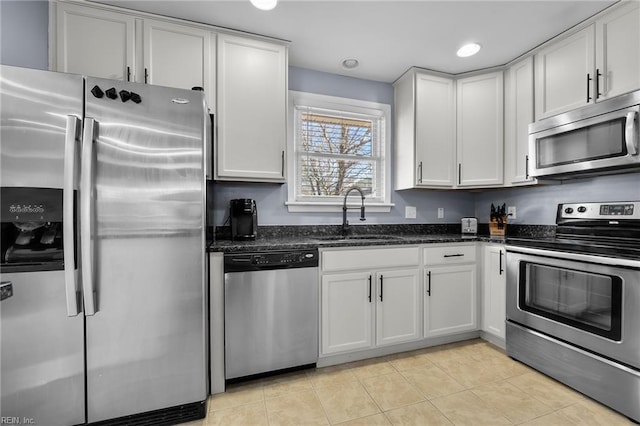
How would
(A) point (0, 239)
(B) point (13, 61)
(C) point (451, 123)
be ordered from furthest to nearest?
1. (C) point (451, 123)
2. (B) point (13, 61)
3. (A) point (0, 239)

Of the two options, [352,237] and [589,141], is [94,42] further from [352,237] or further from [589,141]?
[589,141]

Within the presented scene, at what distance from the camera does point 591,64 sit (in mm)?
2029

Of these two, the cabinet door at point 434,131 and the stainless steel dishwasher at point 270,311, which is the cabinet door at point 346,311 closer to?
the stainless steel dishwasher at point 270,311

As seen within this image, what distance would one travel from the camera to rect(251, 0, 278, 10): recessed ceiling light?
183cm

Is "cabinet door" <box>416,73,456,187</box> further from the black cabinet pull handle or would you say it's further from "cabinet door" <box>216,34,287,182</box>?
the black cabinet pull handle

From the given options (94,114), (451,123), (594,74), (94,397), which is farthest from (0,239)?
(594,74)

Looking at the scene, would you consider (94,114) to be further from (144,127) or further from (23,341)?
(23,341)

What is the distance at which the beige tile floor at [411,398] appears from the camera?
5.24ft

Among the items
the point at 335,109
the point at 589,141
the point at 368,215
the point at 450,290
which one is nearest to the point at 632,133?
the point at 589,141

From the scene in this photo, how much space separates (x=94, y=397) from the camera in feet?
4.70

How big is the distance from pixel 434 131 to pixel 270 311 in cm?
218

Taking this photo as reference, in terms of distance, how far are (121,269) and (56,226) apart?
0.34 metres

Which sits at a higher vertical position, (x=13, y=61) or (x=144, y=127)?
(x=13, y=61)

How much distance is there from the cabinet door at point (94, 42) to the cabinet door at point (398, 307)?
232cm
